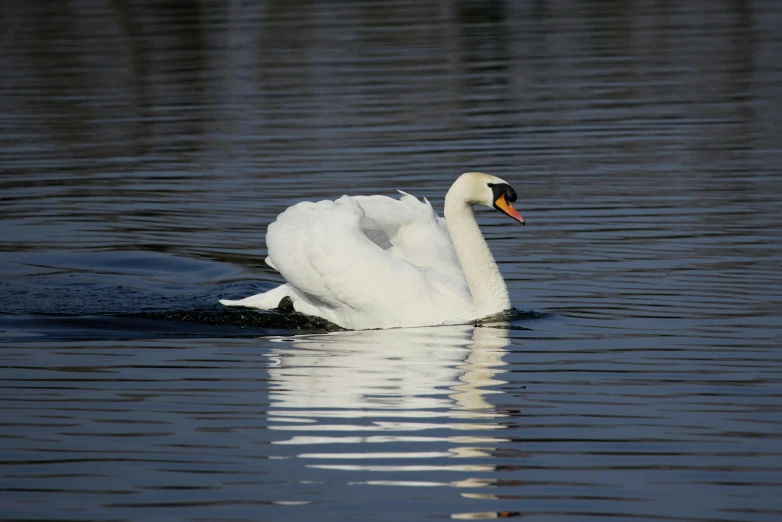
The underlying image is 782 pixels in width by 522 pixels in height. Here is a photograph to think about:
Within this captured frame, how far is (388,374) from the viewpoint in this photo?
8648mm

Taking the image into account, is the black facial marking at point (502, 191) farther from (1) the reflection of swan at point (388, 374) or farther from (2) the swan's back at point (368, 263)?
(1) the reflection of swan at point (388, 374)

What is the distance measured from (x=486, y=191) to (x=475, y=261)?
536mm

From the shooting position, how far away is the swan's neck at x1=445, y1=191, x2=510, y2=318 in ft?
33.4

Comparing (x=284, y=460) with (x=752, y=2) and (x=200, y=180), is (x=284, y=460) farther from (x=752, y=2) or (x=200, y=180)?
(x=752, y=2)

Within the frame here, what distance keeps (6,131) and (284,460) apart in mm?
15119

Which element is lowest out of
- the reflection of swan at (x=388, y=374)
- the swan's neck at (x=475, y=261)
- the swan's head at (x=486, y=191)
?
the reflection of swan at (x=388, y=374)

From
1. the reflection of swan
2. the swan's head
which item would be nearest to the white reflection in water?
the reflection of swan

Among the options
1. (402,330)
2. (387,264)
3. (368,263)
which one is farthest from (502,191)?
(402,330)

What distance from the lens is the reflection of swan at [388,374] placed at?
7.89 meters

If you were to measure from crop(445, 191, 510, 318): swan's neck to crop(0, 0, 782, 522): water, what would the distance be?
263mm

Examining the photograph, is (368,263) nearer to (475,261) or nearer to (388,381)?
(475,261)

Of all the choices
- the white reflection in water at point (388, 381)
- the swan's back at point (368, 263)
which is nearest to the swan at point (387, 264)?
the swan's back at point (368, 263)

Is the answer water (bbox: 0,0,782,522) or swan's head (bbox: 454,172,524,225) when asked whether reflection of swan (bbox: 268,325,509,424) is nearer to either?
water (bbox: 0,0,782,522)

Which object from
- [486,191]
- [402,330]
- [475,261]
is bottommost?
[402,330]
